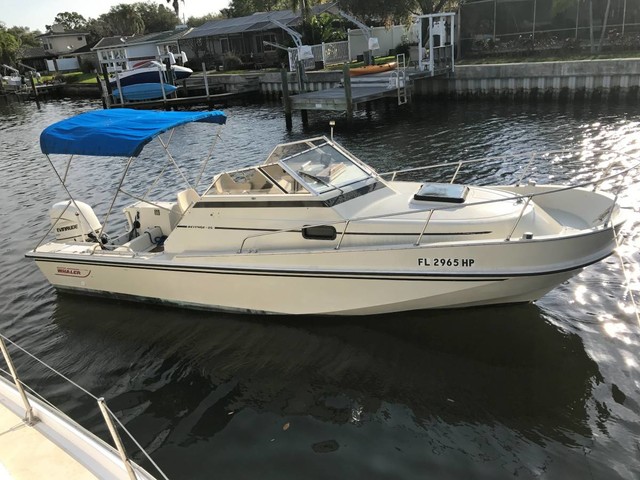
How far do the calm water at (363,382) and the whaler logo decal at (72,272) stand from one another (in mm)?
559

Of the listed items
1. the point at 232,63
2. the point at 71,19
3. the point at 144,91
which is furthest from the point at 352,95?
the point at 71,19

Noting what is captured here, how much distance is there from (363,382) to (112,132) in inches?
212

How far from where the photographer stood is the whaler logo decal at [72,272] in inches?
349

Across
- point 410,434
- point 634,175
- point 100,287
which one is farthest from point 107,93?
point 410,434

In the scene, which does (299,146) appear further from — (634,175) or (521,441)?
(634,175)

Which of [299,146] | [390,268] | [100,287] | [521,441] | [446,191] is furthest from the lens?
[100,287]

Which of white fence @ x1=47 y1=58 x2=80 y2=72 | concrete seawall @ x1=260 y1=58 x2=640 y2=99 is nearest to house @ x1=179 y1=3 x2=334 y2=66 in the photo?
concrete seawall @ x1=260 y1=58 x2=640 y2=99

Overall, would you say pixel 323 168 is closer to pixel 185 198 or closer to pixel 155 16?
pixel 185 198

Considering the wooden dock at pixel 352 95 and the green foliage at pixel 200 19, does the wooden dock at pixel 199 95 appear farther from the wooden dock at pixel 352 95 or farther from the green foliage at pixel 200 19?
the green foliage at pixel 200 19

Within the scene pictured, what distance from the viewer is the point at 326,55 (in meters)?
33.4

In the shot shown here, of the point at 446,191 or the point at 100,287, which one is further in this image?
the point at 100,287

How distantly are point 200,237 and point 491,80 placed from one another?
21925mm

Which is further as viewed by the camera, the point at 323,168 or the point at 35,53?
the point at 35,53

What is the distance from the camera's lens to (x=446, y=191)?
298 inches
